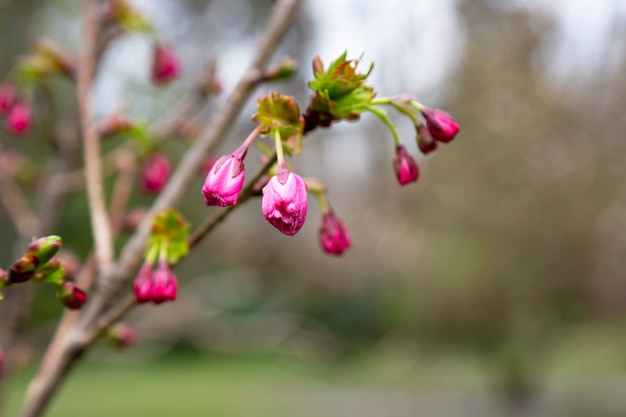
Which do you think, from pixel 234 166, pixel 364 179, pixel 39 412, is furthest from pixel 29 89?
pixel 364 179

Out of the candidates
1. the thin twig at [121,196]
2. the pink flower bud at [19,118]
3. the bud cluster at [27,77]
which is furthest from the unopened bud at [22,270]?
the pink flower bud at [19,118]

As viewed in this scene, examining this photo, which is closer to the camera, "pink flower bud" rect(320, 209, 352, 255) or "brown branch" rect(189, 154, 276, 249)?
"brown branch" rect(189, 154, 276, 249)

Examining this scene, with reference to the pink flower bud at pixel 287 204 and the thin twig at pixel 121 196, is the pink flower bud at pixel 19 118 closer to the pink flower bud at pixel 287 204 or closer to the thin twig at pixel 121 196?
the thin twig at pixel 121 196

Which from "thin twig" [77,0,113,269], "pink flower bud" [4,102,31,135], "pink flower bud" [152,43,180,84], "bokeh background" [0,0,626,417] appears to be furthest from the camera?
"bokeh background" [0,0,626,417]

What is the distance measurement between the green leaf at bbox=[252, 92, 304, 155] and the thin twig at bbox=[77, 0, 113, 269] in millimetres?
379

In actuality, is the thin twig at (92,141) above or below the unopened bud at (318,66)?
above

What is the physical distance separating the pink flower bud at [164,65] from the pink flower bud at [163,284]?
0.82 meters

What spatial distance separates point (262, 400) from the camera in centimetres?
787

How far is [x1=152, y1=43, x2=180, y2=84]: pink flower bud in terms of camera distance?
1.47 metres

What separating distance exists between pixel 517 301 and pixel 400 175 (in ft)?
21.5

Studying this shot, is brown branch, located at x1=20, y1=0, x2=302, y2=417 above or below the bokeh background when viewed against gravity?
below

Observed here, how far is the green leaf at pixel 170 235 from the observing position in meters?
0.75

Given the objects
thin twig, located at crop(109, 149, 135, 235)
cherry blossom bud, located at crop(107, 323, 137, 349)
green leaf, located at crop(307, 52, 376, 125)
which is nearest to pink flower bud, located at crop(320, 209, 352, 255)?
green leaf, located at crop(307, 52, 376, 125)

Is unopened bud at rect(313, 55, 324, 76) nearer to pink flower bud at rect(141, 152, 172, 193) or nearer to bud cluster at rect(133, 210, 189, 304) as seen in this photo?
bud cluster at rect(133, 210, 189, 304)
